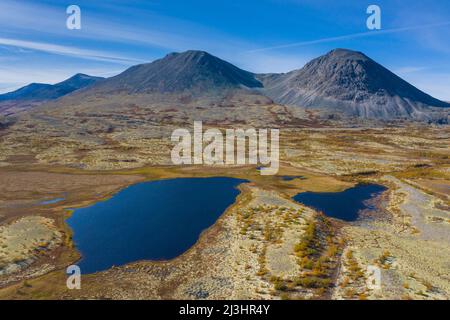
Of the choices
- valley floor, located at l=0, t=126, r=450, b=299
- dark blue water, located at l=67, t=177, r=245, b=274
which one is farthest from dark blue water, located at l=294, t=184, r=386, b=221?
dark blue water, located at l=67, t=177, r=245, b=274

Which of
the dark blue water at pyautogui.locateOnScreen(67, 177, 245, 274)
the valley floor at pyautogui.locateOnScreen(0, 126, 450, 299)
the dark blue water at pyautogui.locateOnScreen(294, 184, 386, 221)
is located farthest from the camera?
the dark blue water at pyautogui.locateOnScreen(294, 184, 386, 221)

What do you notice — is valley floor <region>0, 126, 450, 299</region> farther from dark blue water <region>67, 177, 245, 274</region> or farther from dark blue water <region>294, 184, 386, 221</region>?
dark blue water <region>294, 184, 386, 221</region>

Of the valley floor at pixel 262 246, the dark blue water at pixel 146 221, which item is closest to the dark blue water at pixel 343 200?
the valley floor at pixel 262 246

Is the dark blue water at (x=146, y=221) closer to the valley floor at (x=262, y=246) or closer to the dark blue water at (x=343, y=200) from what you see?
the valley floor at (x=262, y=246)

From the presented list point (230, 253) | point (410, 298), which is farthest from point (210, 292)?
point (410, 298)

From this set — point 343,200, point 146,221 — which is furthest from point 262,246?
point 343,200

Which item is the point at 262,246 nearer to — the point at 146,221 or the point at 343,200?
the point at 146,221
